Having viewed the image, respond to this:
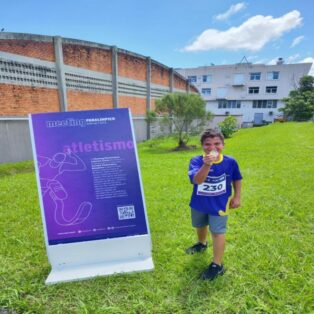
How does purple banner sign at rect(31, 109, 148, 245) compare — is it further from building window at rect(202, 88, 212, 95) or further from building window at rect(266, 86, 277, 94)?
building window at rect(202, 88, 212, 95)

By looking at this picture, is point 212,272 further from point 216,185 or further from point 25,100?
point 25,100

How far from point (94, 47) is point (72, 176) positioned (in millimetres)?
10550

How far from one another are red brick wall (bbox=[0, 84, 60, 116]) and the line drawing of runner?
680 cm

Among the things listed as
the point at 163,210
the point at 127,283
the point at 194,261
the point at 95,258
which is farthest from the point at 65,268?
the point at 163,210

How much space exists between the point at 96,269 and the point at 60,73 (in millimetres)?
8977

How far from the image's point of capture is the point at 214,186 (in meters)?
2.17

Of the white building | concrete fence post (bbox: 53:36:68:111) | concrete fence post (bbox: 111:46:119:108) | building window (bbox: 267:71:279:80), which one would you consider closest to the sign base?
concrete fence post (bbox: 53:36:68:111)

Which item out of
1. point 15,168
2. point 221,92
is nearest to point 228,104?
point 221,92

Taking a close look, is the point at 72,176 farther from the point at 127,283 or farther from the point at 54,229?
the point at 127,283

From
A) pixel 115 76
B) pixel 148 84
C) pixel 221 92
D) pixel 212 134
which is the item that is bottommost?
pixel 212 134

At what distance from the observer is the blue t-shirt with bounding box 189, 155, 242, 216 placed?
2150 millimetres

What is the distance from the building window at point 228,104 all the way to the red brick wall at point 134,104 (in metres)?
23.0

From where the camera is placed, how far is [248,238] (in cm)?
288

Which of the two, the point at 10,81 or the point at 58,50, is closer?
the point at 10,81
